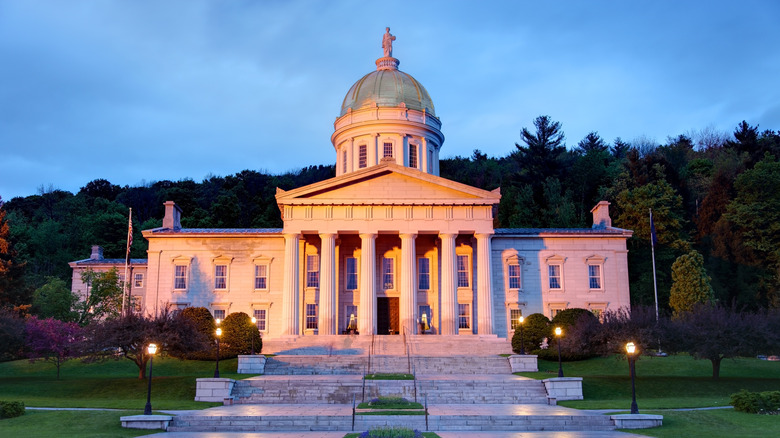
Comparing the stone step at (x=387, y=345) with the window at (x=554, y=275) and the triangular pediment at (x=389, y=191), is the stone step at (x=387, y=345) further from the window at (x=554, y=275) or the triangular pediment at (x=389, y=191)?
the window at (x=554, y=275)

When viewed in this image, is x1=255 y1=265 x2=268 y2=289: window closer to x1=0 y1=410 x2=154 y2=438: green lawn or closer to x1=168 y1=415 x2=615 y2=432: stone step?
x1=0 y1=410 x2=154 y2=438: green lawn

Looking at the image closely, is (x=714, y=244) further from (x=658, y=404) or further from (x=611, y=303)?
(x=658, y=404)

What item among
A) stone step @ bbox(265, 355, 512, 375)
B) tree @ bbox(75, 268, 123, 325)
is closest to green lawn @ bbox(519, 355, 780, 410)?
stone step @ bbox(265, 355, 512, 375)

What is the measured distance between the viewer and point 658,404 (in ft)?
86.4

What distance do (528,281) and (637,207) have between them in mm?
17506

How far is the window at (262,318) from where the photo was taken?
4816 centimetres

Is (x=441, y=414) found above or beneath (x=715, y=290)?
beneath

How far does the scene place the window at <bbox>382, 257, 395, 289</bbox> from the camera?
48438 millimetres

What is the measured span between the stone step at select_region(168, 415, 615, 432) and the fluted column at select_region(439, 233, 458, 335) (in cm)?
2116

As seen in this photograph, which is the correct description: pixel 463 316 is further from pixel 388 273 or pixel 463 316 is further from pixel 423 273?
pixel 388 273

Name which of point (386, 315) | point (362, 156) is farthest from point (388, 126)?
point (386, 315)

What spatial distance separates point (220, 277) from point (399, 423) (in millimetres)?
29941

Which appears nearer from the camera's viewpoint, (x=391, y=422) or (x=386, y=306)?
(x=391, y=422)

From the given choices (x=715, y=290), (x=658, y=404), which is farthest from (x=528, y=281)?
(x=658, y=404)
